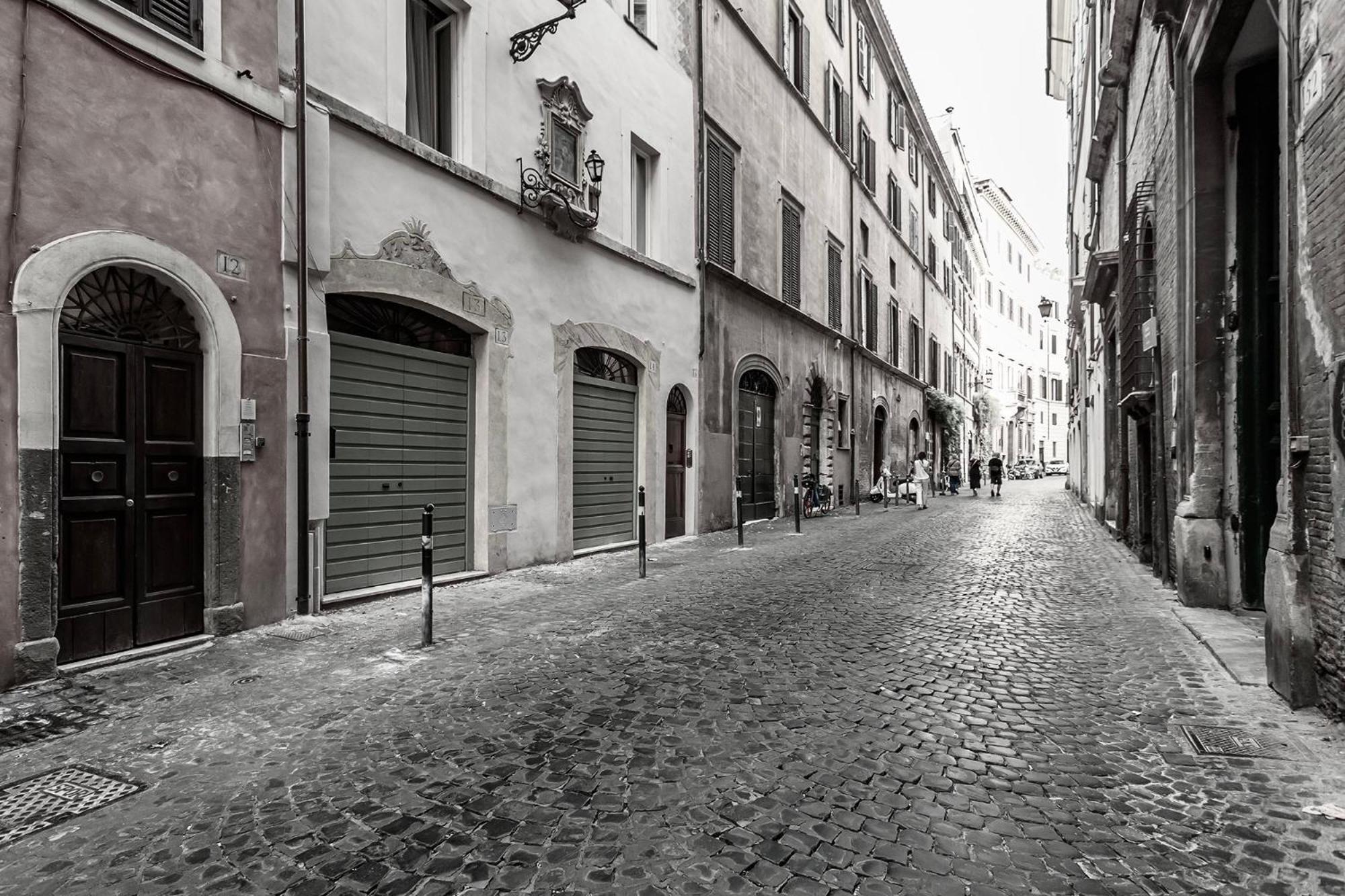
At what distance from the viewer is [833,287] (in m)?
21.4

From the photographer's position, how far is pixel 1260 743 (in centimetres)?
359

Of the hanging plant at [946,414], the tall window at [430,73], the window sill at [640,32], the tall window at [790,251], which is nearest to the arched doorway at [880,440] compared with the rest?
the hanging plant at [946,414]

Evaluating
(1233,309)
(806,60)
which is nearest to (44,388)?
(1233,309)

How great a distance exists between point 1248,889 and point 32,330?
6469mm

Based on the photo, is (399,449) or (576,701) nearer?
(576,701)

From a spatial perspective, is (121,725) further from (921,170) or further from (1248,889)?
(921,170)

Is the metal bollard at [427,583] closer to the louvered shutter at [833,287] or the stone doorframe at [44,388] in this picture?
the stone doorframe at [44,388]

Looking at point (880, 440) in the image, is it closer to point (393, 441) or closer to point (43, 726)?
point (393, 441)

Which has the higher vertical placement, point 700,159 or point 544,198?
point 700,159

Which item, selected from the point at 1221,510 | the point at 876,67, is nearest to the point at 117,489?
the point at 1221,510

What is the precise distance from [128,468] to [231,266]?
1.73m

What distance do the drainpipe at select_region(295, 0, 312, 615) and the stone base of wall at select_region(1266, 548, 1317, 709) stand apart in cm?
691

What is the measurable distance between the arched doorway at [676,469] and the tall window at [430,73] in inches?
230

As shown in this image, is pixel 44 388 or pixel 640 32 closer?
pixel 44 388
